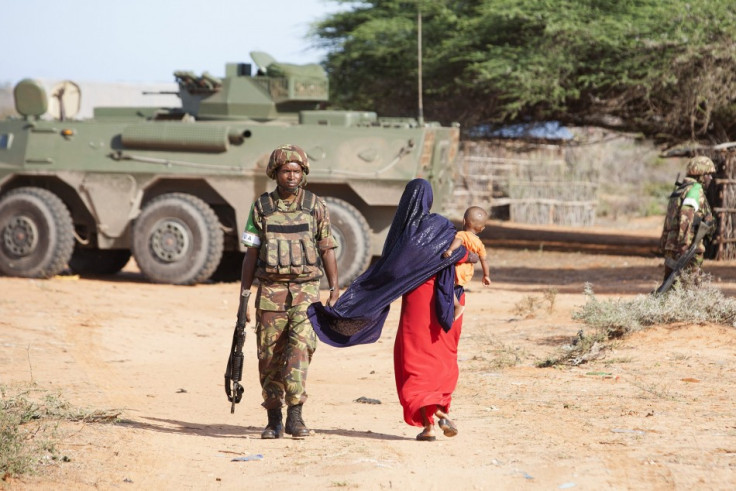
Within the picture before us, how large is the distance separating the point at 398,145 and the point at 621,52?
599 cm

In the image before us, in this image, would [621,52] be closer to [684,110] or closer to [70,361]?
[684,110]

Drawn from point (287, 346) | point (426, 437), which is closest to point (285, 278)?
point (287, 346)

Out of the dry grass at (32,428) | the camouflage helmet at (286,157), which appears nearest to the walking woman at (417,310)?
the camouflage helmet at (286,157)

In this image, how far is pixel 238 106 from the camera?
14.2 metres

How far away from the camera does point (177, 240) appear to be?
13.4 m

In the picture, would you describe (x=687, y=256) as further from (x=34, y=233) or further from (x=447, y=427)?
(x=34, y=233)

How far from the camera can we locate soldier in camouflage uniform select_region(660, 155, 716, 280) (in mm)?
9109

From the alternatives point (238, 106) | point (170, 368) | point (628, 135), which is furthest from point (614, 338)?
point (628, 135)

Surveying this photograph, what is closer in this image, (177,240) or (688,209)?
(688,209)

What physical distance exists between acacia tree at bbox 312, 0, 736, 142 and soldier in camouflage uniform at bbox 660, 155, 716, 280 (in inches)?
302

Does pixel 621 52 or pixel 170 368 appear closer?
pixel 170 368

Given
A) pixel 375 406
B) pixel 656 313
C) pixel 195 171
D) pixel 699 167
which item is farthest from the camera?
pixel 195 171

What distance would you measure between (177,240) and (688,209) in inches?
261

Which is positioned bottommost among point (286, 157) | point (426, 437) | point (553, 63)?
point (426, 437)
